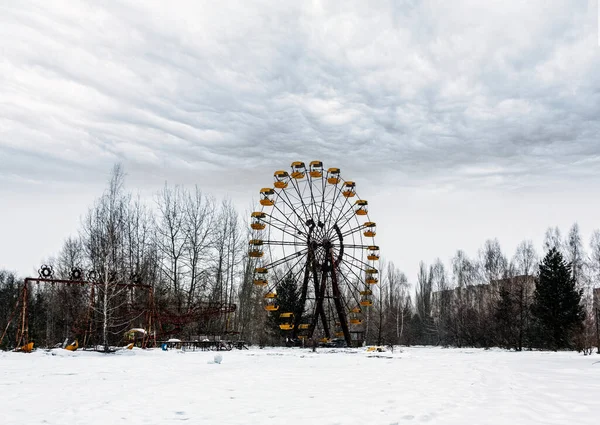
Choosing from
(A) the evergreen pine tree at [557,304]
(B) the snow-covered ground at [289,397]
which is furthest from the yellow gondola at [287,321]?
(B) the snow-covered ground at [289,397]

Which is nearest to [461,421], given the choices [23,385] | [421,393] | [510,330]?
[421,393]

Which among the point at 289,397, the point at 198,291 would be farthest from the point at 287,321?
the point at 289,397

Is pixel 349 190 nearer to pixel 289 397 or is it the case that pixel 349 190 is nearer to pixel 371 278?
pixel 371 278

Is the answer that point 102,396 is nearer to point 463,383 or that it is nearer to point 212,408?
point 212,408

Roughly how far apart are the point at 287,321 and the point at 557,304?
19.0 meters

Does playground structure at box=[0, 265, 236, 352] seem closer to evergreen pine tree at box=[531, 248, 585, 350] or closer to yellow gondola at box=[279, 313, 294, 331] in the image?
yellow gondola at box=[279, 313, 294, 331]

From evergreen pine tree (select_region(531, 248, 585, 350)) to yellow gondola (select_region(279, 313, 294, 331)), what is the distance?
17.5 meters

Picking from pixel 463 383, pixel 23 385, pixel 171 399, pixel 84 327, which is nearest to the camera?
pixel 171 399

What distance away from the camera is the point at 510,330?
35.2 metres

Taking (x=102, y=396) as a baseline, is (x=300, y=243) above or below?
above

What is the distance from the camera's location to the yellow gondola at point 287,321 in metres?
29.8

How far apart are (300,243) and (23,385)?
80.1 ft

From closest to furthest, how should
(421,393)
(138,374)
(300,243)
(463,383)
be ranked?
(421,393)
(463,383)
(138,374)
(300,243)

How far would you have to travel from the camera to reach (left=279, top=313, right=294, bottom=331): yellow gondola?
29750 millimetres
